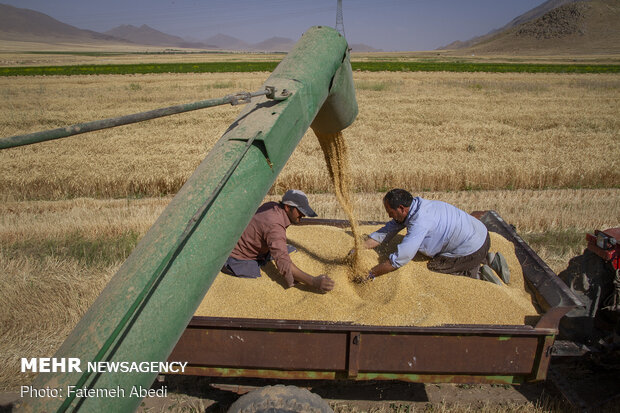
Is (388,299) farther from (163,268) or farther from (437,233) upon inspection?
(163,268)

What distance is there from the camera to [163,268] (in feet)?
4.57

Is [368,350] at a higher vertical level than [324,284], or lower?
lower

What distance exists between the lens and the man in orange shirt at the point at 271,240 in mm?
3766

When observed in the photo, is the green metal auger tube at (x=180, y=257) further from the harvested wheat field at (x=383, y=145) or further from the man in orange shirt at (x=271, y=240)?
the harvested wheat field at (x=383, y=145)

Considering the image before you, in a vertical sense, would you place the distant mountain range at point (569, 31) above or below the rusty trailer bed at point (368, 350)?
above

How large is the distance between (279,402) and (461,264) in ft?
7.20

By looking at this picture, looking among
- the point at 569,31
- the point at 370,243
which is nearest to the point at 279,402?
the point at 370,243

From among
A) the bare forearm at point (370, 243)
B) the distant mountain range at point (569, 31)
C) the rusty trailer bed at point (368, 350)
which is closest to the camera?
the rusty trailer bed at point (368, 350)

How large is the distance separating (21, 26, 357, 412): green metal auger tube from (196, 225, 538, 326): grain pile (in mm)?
1957

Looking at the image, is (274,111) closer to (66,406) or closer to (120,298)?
(120,298)

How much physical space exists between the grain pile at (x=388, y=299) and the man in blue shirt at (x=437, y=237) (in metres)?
0.19

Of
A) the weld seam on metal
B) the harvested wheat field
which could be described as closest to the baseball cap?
the weld seam on metal

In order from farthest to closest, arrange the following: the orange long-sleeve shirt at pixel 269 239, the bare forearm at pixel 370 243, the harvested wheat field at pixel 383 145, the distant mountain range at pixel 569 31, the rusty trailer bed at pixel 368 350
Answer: the distant mountain range at pixel 569 31
the harvested wheat field at pixel 383 145
the bare forearm at pixel 370 243
the orange long-sleeve shirt at pixel 269 239
the rusty trailer bed at pixel 368 350

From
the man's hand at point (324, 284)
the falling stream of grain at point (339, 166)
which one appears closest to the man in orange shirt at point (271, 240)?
the man's hand at point (324, 284)
